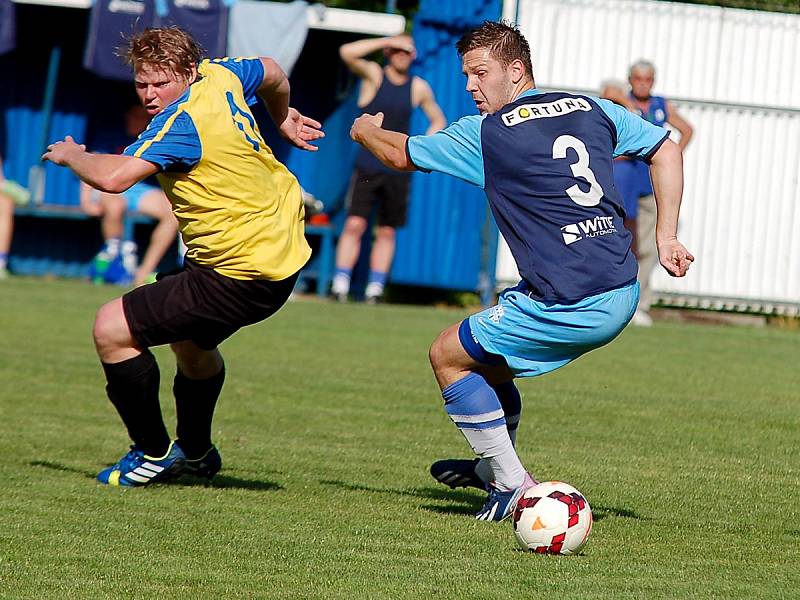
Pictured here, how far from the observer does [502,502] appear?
A: 212 inches

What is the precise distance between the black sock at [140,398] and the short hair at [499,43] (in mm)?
1795

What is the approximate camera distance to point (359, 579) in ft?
14.4

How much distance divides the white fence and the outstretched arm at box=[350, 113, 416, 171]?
9495mm

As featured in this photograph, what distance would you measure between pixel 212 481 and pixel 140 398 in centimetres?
59

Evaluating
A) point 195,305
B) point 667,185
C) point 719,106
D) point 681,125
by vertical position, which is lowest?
point 195,305

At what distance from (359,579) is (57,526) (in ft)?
4.17

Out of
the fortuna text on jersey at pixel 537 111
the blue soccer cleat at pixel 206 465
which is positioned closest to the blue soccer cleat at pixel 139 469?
the blue soccer cleat at pixel 206 465

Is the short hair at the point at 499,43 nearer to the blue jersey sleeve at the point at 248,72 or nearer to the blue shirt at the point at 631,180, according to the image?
the blue jersey sleeve at the point at 248,72

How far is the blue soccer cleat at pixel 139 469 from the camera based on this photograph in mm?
6000

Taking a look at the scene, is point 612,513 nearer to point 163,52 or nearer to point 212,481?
point 212,481

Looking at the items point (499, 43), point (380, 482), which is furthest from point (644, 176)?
point (499, 43)

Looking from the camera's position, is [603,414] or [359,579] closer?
[359,579]

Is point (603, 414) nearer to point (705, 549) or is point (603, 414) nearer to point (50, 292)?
point (705, 549)

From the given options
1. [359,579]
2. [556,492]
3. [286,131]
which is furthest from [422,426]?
[359,579]
